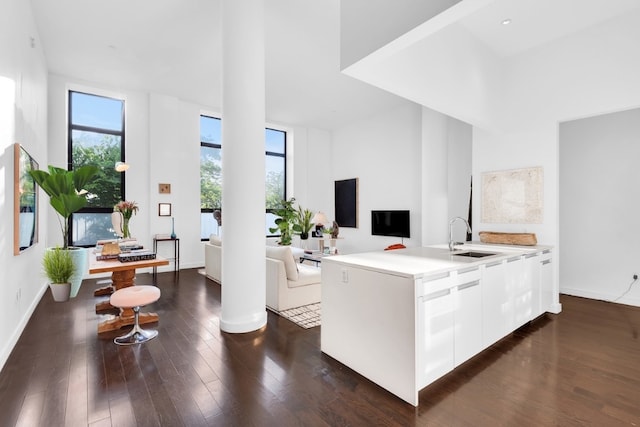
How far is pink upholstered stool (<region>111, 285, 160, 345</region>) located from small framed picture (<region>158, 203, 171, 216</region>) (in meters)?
3.53

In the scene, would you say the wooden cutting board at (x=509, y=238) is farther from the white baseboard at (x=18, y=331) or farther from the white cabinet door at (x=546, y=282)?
the white baseboard at (x=18, y=331)

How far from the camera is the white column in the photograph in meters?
3.26

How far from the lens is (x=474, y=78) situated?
3.68m

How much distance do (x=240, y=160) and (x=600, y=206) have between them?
4.94m

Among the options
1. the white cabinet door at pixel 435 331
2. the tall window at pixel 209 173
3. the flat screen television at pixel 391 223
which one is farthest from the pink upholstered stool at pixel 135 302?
the flat screen television at pixel 391 223

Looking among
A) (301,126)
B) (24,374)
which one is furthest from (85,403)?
(301,126)

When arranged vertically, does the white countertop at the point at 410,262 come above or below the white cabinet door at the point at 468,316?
above

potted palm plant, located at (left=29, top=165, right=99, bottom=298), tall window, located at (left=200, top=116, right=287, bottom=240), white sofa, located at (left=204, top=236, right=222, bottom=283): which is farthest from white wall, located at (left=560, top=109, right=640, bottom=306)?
potted palm plant, located at (left=29, top=165, right=99, bottom=298)

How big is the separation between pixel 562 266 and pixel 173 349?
17.7 ft

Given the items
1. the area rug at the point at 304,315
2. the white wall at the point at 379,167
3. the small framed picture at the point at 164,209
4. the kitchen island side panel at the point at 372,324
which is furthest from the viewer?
the white wall at the point at 379,167

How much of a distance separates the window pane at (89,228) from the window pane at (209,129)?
251 centimetres

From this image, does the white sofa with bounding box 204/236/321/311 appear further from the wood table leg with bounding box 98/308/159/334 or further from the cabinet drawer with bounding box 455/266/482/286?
the cabinet drawer with bounding box 455/266/482/286

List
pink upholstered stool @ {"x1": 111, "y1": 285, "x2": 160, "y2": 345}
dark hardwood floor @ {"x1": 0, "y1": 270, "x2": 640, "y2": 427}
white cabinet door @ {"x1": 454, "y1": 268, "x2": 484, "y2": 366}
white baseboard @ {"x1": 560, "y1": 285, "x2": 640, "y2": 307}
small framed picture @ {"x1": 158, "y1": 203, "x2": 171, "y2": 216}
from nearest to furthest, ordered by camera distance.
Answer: dark hardwood floor @ {"x1": 0, "y1": 270, "x2": 640, "y2": 427}
white cabinet door @ {"x1": 454, "y1": 268, "x2": 484, "y2": 366}
pink upholstered stool @ {"x1": 111, "y1": 285, "x2": 160, "y2": 345}
white baseboard @ {"x1": 560, "y1": 285, "x2": 640, "y2": 307}
small framed picture @ {"x1": 158, "y1": 203, "x2": 171, "y2": 216}

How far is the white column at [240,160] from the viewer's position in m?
3.26
